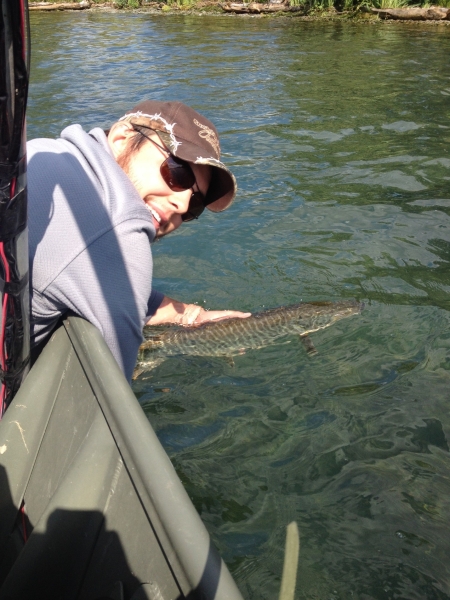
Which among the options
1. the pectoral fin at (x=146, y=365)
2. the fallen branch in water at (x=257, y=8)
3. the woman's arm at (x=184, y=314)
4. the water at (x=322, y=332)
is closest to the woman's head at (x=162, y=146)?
the water at (x=322, y=332)

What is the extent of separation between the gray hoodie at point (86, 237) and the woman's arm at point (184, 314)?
8.00ft

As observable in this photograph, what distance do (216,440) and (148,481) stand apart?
2.21 meters

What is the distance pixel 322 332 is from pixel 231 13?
22438mm

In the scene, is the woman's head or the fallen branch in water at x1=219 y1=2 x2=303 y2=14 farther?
the fallen branch in water at x1=219 y1=2 x2=303 y2=14

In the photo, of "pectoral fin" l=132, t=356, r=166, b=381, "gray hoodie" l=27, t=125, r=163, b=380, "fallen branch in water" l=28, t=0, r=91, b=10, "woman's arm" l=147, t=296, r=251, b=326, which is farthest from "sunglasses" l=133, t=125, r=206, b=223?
"fallen branch in water" l=28, t=0, r=91, b=10

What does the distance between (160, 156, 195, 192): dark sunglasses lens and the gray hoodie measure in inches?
12.6

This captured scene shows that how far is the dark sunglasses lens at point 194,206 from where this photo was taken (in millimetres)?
3080

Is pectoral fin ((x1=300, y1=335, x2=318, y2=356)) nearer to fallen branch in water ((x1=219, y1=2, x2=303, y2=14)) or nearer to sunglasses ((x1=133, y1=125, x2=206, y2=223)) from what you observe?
sunglasses ((x1=133, y1=125, x2=206, y2=223))

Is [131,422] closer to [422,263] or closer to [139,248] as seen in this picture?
[139,248]

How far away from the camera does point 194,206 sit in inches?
124

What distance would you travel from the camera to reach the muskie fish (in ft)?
16.2

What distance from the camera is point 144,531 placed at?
178 cm

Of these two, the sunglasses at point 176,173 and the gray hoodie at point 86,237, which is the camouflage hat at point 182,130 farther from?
the gray hoodie at point 86,237

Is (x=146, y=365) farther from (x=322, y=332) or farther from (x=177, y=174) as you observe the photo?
(x=177, y=174)
